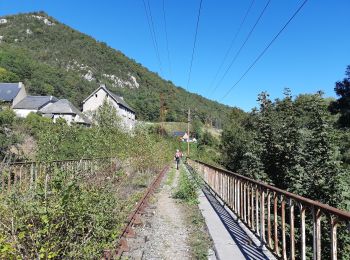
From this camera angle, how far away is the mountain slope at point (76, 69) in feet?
317

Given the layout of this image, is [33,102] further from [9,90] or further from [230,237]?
[230,237]

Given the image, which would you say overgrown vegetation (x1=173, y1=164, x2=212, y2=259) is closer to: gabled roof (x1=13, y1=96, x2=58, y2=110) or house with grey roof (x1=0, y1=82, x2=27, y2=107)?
gabled roof (x1=13, y1=96, x2=58, y2=110)

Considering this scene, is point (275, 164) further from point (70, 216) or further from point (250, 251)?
point (70, 216)

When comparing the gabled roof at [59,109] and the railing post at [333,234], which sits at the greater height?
the gabled roof at [59,109]

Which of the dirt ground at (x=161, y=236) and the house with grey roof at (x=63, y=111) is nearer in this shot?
the dirt ground at (x=161, y=236)

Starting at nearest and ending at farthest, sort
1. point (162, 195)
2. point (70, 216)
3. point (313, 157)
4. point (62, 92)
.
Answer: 1. point (70, 216)
2. point (313, 157)
3. point (162, 195)
4. point (62, 92)

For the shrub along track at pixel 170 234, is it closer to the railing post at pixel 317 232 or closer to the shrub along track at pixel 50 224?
the shrub along track at pixel 50 224

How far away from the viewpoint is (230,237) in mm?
6281

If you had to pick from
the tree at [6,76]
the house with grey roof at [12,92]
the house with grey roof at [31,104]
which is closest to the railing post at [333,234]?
the house with grey roof at [31,104]

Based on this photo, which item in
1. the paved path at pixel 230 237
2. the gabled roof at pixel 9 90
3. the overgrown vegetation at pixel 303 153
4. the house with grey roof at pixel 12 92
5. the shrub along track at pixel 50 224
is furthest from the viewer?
the gabled roof at pixel 9 90

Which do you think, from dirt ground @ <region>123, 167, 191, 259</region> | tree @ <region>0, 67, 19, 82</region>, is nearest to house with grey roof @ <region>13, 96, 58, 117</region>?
tree @ <region>0, 67, 19, 82</region>

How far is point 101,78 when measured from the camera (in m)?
126

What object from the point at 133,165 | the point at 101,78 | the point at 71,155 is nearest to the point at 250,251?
the point at 133,165

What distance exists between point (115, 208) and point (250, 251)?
2.50 meters
